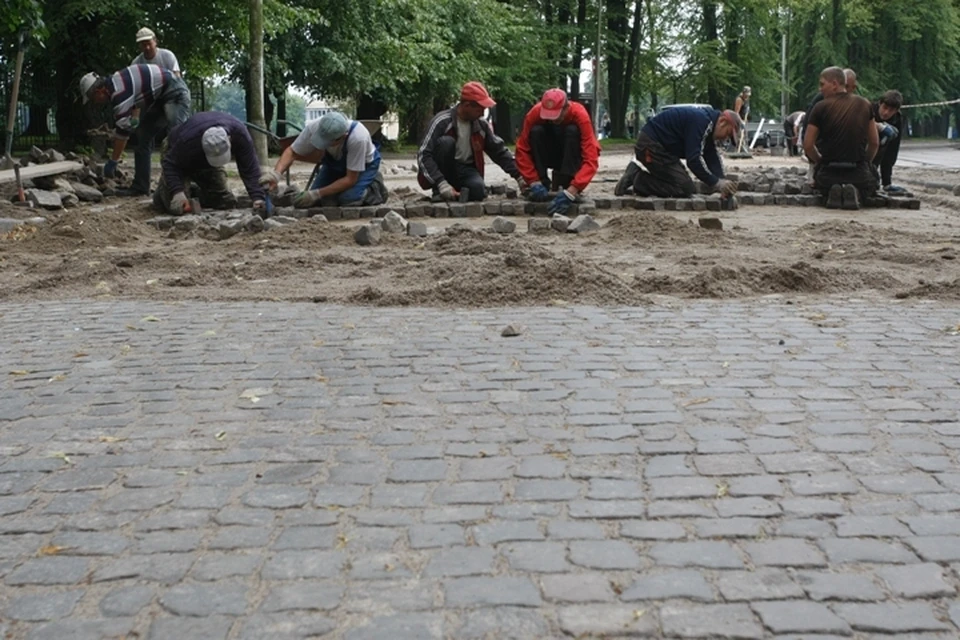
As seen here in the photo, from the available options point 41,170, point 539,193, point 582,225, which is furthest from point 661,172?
point 41,170

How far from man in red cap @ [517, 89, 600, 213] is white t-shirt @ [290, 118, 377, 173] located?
6.22ft

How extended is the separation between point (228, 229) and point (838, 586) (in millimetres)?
8684

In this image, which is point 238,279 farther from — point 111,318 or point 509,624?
point 509,624

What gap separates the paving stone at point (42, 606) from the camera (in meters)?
3.14

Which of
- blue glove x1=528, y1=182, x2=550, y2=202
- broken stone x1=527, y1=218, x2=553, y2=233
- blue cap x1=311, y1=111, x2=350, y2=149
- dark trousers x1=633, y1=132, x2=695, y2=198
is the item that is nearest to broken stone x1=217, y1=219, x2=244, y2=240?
blue cap x1=311, y1=111, x2=350, y2=149

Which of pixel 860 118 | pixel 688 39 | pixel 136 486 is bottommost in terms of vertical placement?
pixel 136 486

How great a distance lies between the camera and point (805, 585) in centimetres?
326

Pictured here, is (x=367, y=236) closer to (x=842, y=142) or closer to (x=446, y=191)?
(x=446, y=191)

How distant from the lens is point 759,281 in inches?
323

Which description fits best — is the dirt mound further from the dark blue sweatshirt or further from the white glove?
the dark blue sweatshirt

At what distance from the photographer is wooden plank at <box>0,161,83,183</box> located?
13.9m

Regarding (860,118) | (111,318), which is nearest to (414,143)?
(860,118)

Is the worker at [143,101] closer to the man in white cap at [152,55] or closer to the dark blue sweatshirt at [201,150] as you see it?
the man in white cap at [152,55]

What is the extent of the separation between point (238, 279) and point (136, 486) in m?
4.75
